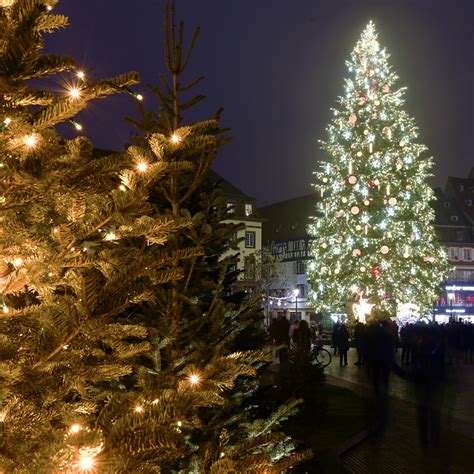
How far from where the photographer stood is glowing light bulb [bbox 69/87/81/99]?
2454 mm

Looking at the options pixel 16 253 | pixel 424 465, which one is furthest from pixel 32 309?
pixel 424 465

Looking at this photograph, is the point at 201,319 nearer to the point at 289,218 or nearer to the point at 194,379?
the point at 194,379

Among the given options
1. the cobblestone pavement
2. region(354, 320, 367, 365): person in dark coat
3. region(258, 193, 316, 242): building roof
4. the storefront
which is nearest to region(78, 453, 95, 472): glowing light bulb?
the cobblestone pavement

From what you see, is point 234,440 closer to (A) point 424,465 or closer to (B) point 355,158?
(A) point 424,465

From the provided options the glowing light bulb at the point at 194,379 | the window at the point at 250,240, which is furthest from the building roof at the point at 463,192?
the glowing light bulb at the point at 194,379

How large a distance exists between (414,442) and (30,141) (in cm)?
1004

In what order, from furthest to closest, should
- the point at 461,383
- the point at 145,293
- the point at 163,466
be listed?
the point at 461,383, the point at 163,466, the point at 145,293

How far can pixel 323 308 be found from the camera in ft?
121

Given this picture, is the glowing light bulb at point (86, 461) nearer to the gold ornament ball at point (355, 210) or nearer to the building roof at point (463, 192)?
the gold ornament ball at point (355, 210)

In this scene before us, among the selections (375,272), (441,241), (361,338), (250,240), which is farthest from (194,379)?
(441,241)

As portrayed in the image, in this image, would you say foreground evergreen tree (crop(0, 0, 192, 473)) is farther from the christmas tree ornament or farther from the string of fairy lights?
the christmas tree ornament

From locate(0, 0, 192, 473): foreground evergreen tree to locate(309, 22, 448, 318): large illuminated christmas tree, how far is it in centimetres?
3311

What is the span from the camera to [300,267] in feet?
262

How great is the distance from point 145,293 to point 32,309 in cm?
48
